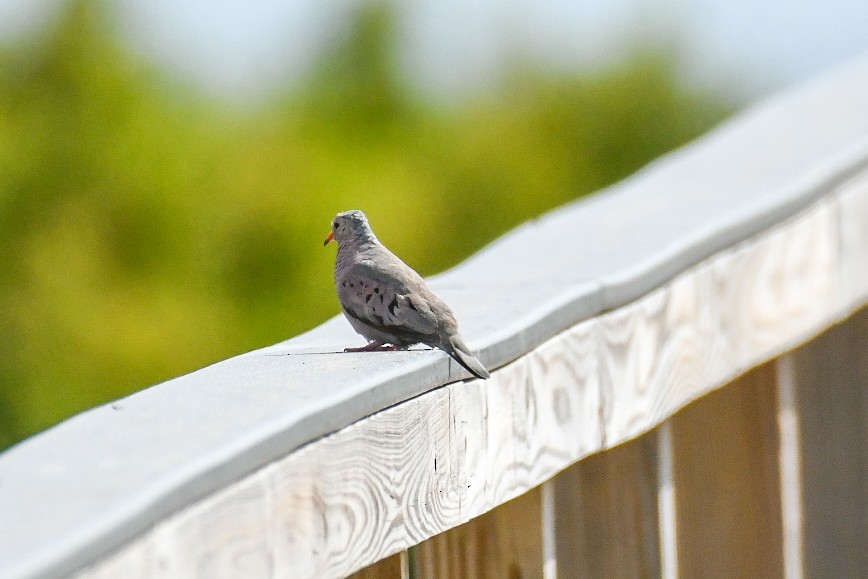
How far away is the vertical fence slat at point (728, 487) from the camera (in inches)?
71.0

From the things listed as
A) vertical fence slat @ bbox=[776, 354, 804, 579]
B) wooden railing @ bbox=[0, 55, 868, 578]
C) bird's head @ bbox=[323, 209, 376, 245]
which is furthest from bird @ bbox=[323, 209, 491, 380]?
vertical fence slat @ bbox=[776, 354, 804, 579]

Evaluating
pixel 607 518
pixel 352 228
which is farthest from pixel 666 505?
pixel 352 228

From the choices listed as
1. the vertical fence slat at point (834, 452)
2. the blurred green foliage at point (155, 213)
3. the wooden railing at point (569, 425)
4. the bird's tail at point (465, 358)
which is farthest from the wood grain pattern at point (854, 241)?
the blurred green foliage at point (155, 213)

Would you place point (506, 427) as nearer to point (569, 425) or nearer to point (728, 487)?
point (569, 425)

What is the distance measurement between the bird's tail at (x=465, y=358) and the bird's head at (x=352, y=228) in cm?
126

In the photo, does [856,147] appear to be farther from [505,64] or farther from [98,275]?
[505,64]

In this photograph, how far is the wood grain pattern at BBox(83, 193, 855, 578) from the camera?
3.19 feet

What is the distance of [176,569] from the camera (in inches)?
35.1

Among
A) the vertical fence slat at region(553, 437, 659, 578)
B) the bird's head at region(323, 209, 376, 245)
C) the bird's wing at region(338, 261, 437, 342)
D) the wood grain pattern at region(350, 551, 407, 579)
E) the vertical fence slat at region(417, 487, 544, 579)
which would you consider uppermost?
the bird's head at region(323, 209, 376, 245)

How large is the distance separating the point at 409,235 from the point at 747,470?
372 inches

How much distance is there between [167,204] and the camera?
10070mm

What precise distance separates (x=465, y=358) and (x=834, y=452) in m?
0.91

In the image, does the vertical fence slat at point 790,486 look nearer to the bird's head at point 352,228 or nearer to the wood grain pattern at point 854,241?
the wood grain pattern at point 854,241

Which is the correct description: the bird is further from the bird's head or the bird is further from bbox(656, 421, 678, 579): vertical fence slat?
bbox(656, 421, 678, 579): vertical fence slat
